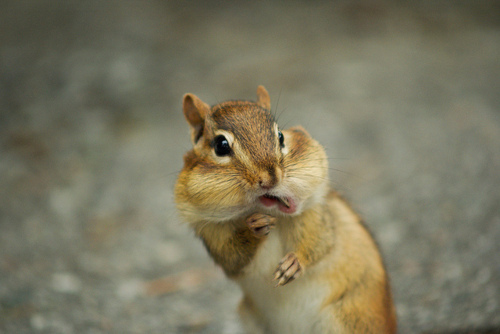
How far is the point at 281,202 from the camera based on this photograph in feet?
5.58

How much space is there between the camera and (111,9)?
19.2 feet

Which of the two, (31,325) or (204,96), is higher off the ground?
(204,96)

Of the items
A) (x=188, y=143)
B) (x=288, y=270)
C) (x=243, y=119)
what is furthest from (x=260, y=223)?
(x=188, y=143)

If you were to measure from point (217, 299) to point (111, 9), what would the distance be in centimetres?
Answer: 408

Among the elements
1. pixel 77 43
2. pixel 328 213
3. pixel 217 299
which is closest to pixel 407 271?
pixel 217 299

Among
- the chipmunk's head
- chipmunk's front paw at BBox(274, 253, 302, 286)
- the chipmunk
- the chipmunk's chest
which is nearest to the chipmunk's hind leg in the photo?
the chipmunk

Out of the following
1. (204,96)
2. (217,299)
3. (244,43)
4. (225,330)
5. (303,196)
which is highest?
(244,43)

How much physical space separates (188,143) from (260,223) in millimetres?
3361

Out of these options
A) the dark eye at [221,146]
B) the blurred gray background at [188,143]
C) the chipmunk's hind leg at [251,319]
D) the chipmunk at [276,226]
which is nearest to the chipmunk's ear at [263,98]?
the chipmunk at [276,226]

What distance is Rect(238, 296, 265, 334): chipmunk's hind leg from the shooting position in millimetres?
2191

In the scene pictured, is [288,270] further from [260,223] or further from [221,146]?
[221,146]

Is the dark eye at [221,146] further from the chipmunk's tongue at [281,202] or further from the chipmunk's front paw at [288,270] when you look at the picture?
the chipmunk's front paw at [288,270]

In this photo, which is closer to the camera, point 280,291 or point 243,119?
point 243,119

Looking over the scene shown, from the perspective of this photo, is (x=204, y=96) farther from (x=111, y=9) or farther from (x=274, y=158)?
(x=274, y=158)
